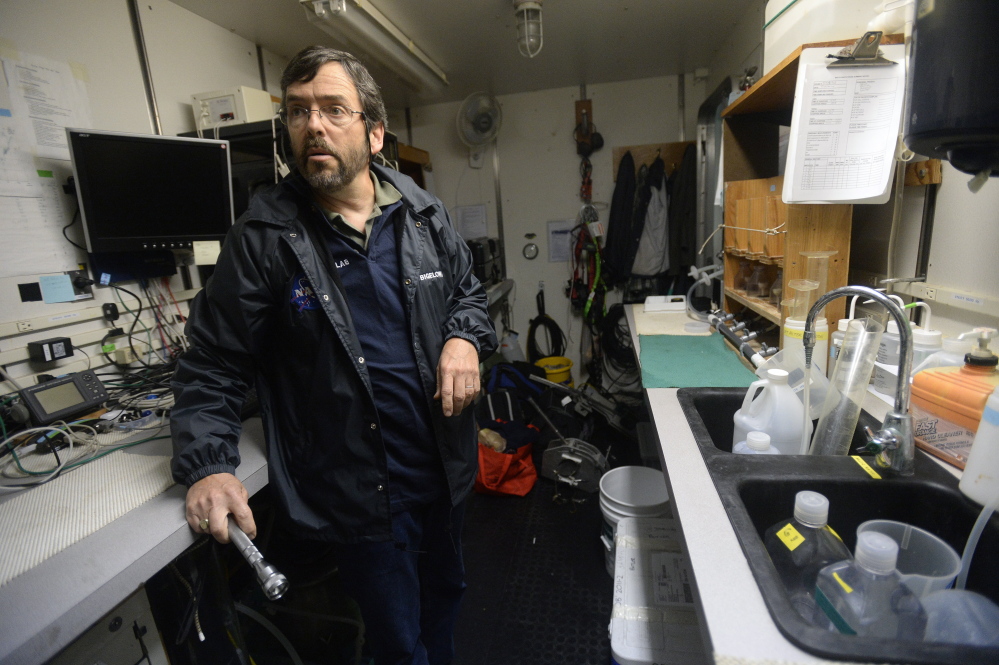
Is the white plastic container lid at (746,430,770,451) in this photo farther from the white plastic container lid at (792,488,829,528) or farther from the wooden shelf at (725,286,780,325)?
the wooden shelf at (725,286,780,325)

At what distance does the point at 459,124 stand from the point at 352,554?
118 inches

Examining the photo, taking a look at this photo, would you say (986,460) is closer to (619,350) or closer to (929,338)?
(929,338)

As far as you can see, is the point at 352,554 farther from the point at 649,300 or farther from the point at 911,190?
the point at 649,300

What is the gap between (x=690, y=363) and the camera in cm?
155

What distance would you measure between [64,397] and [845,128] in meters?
2.15

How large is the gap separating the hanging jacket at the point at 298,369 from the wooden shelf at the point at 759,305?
98cm

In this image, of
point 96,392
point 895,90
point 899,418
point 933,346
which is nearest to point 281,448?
point 96,392

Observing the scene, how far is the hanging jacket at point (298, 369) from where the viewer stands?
951 millimetres

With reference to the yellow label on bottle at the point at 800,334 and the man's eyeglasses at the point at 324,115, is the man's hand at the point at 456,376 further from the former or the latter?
the yellow label on bottle at the point at 800,334

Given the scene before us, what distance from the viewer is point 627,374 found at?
11.5 ft

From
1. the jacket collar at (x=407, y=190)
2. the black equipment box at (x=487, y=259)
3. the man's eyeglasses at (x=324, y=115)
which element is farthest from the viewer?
the black equipment box at (x=487, y=259)

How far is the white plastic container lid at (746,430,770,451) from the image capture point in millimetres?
891

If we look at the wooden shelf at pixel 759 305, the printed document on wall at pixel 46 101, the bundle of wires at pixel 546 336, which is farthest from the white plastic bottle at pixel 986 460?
the bundle of wires at pixel 546 336

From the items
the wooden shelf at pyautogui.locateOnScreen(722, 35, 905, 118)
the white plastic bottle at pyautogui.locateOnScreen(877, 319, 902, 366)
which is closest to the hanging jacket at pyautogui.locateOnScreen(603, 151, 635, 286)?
the wooden shelf at pyautogui.locateOnScreen(722, 35, 905, 118)
